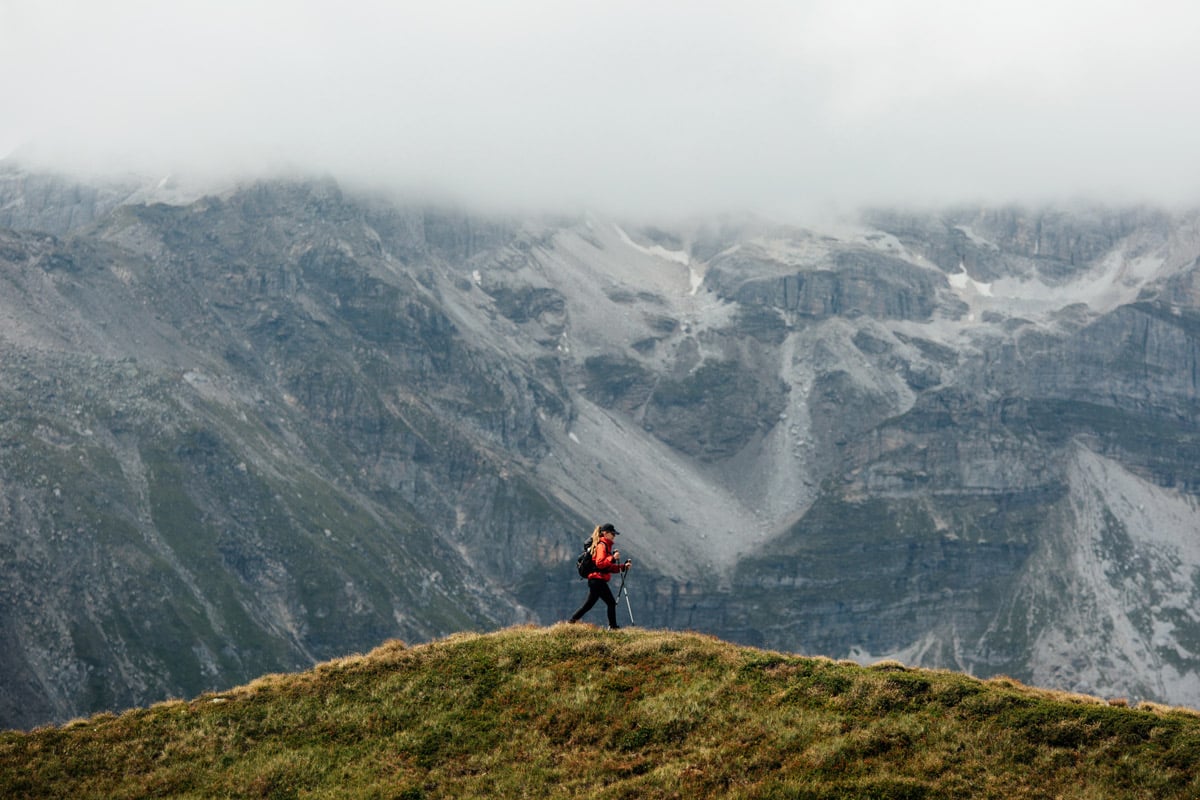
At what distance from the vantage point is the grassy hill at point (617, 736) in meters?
32.9

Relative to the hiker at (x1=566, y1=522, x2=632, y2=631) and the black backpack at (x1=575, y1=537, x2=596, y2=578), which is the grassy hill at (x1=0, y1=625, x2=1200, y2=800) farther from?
the black backpack at (x1=575, y1=537, x2=596, y2=578)

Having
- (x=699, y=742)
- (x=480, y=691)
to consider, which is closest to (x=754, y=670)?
(x=699, y=742)

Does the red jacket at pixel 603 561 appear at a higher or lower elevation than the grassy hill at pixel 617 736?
higher

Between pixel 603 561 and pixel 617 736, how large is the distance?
28.3 ft

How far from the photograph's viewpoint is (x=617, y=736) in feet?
119

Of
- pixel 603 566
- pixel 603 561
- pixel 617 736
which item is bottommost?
pixel 617 736

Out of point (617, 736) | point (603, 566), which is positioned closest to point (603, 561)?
point (603, 566)

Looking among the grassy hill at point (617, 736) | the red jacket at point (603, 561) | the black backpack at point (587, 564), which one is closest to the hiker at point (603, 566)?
the red jacket at point (603, 561)

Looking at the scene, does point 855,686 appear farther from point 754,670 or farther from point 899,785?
point 899,785

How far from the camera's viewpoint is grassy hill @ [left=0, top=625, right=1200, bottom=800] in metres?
32.9

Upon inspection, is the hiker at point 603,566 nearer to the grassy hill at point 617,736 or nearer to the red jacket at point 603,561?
the red jacket at point 603,561

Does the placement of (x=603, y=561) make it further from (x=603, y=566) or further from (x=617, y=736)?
(x=617, y=736)

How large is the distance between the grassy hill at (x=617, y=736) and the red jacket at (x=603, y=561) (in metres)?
2.19

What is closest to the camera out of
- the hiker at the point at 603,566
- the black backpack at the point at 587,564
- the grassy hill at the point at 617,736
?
the grassy hill at the point at 617,736
